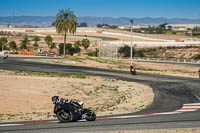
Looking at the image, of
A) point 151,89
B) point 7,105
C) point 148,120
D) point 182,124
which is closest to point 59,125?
point 148,120

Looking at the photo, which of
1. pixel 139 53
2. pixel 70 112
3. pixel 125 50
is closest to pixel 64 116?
pixel 70 112

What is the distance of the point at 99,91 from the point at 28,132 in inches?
714

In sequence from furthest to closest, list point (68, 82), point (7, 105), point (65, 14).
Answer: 1. point (65, 14)
2. point (68, 82)
3. point (7, 105)

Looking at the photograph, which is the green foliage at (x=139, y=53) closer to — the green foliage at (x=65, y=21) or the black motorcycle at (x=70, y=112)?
the green foliage at (x=65, y=21)

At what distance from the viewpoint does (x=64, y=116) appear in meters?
15.7

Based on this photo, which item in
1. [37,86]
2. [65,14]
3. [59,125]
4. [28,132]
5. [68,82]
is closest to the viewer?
[28,132]

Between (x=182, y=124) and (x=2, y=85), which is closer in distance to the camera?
(x=182, y=124)

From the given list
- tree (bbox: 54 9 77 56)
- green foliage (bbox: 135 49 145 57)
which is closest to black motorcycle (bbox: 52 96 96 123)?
tree (bbox: 54 9 77 56)

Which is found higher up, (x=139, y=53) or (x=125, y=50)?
(x=125, y=50)

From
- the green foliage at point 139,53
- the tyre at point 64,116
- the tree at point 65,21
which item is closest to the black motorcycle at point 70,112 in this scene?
the tyre at point 64,116

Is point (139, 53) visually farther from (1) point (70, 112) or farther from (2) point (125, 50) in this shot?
(1) point (70, 112)

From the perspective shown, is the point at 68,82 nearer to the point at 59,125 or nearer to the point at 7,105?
the point at 7,105

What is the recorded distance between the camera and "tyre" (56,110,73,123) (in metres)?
15.6

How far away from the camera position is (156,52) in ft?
352
